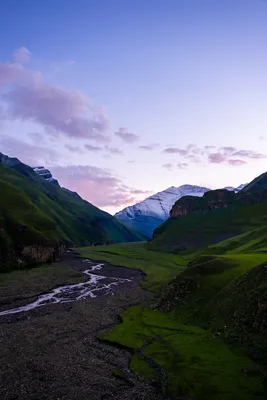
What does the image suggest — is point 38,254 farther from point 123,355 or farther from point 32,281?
point 123,355

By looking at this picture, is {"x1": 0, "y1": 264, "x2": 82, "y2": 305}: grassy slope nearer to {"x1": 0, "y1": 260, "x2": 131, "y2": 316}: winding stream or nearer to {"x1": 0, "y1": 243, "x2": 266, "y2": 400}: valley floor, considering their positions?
{"x1": 0, "y1": 260, "x2": 131, "y2": 316}: winding stream

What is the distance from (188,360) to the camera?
46781mm

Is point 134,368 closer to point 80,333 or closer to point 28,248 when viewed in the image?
point 80,333

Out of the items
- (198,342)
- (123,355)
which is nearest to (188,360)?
(198,342)

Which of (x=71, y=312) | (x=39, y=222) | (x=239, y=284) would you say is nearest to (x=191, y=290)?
(x=239, y=284)

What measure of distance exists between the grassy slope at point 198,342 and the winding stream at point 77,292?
2253 cm

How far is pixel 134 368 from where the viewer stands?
1820 inches

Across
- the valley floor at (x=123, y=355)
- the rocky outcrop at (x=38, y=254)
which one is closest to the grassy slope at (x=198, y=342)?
the valley floor at (x=123, y=355)

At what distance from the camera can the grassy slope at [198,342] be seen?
3975 cm

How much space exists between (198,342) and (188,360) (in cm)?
689

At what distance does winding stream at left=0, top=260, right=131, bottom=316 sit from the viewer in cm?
8653

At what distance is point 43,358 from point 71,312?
96.2 ft

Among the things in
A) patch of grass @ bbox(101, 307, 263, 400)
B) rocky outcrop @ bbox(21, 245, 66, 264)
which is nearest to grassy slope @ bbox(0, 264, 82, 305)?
rocky outcrop @ bbox(21, 245, 66, 264)

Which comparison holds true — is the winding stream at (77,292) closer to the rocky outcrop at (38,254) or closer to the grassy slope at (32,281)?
the grassy slope at (32,281)
